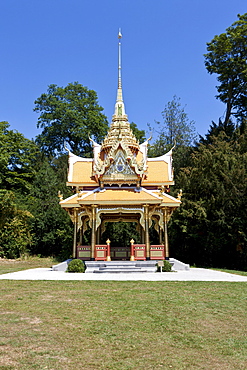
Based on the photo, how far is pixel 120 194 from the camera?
18.0 m

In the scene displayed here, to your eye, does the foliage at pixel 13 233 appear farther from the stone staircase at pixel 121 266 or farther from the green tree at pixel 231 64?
the green tree at pixel 231 64

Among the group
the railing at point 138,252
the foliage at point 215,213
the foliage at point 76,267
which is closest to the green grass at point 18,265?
the foliage at point 76,267

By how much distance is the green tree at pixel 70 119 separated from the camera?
1622 inches

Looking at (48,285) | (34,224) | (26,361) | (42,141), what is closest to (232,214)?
(48,285)

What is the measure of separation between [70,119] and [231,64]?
19725 mm

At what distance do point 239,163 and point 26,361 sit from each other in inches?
837

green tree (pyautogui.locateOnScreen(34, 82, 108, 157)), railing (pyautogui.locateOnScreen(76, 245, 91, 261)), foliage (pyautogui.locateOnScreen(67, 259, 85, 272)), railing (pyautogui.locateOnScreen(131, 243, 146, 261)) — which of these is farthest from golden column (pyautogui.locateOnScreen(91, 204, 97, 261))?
green tree (pyautogui.locateOnScreen(34, 82, 108, 157))

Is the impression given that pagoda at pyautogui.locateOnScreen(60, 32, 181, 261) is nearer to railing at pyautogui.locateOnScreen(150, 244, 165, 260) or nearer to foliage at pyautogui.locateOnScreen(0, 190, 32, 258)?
railing at pyautogui.locateOnScreen(150, 244, 165, 260)

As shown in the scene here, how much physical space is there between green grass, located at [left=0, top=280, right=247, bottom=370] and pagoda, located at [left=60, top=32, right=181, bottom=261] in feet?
24.9

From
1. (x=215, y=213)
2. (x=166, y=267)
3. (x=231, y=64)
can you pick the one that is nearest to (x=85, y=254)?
(x=166, y=267)

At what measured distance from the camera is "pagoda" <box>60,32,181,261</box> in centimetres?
1731

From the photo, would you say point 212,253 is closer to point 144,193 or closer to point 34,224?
point 144,193

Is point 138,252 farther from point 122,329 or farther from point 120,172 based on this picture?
point 122,329

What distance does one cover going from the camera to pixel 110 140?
21.5 metres
